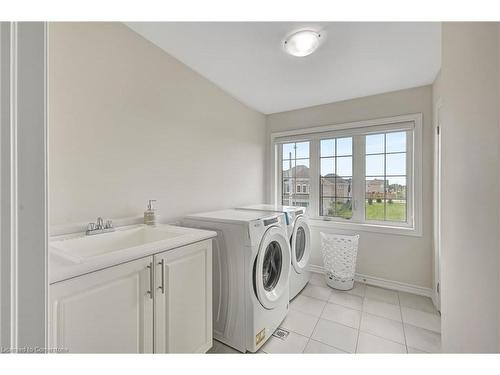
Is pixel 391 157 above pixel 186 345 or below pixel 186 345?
above

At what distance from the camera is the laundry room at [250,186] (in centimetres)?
60

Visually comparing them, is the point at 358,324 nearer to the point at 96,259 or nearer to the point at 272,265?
the point at 272,265

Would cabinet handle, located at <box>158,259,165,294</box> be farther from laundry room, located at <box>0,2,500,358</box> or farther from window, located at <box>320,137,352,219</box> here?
window, located at <box>320,137,352,219</box>

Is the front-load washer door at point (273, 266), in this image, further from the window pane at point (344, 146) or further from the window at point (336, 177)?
the window pane at point (344, 146)

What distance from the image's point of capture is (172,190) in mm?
1892

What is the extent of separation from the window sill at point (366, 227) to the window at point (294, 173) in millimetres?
327

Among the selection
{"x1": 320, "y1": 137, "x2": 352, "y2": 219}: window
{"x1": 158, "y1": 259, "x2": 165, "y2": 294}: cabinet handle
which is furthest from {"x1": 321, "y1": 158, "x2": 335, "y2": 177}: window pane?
{"x1": 158, "y1": 259, "x2": 165, "y2": 294}: cabinet handle

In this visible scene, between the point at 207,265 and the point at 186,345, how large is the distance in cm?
45

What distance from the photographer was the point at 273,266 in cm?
192

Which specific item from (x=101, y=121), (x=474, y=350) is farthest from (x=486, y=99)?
(x=101, y=121)

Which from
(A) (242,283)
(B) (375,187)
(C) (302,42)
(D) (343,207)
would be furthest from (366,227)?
(C) (302,42)

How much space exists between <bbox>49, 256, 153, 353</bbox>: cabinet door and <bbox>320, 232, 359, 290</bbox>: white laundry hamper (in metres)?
2.04

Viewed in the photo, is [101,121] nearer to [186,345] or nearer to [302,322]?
[186,345]

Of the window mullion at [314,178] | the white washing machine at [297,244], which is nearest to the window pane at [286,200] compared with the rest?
the window mullion at [314,178]
